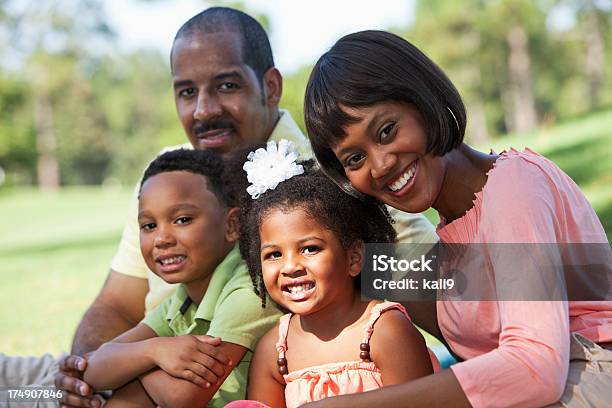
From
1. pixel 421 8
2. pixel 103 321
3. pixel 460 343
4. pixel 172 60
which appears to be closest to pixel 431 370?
pixel 460 343

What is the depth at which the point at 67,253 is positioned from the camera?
15.1 metres

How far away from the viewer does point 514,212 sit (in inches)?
88.5

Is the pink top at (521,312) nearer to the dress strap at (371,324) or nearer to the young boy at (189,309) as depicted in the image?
the dress strap at (371,324)

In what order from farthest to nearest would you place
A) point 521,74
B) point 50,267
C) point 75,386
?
1. point 521,74
2. point 50,267
3. point 75,386

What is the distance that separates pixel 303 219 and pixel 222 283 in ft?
1.91

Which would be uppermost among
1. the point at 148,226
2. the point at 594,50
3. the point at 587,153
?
the point at 594,50

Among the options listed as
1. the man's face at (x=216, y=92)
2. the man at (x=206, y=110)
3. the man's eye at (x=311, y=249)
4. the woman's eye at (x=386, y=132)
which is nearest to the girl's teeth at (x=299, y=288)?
the man's eye at (x=311, y=249)

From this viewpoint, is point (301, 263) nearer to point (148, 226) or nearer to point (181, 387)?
point (181, 387)

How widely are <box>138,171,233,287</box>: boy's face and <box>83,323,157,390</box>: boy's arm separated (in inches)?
12.9

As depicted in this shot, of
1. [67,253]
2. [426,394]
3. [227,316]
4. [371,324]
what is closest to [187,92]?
[227,316]

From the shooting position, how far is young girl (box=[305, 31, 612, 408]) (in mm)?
2143

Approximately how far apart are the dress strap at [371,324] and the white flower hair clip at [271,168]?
22.2 inches

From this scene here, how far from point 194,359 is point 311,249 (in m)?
0.57

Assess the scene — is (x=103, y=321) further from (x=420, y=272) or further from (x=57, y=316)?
(x=57, y=316)
